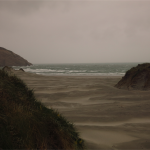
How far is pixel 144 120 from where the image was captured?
4781 mm

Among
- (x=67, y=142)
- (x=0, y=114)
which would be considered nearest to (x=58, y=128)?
(x=67, y=142)

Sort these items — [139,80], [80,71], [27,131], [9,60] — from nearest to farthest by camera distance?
[27,131] → [139,80] → [80,71] → [9,60]

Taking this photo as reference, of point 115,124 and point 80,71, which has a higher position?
point 80,71

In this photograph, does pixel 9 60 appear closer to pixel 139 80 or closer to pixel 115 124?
pixel 139 80

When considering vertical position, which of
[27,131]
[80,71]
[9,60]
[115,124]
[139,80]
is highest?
[9,60]

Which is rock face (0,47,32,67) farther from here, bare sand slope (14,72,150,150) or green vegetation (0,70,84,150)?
green vegetation (0,70,84,150)

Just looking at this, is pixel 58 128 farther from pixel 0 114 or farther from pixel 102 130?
pixel 102 130

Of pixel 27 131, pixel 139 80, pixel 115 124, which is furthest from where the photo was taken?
pixel 139 80

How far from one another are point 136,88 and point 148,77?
0.83m

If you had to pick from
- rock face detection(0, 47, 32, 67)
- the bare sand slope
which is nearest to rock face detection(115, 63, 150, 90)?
the bare sand slope

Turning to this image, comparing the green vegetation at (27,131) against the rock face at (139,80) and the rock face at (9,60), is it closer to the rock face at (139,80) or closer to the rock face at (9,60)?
the rock face at (139,80)

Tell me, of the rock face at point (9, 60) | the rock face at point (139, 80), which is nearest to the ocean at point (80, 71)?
the rock face at point (139, 80)

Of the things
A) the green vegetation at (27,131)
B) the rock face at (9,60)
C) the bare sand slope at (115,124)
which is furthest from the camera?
the rock face at (9,60)

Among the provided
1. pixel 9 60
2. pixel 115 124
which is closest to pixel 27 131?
pixel 115 124
